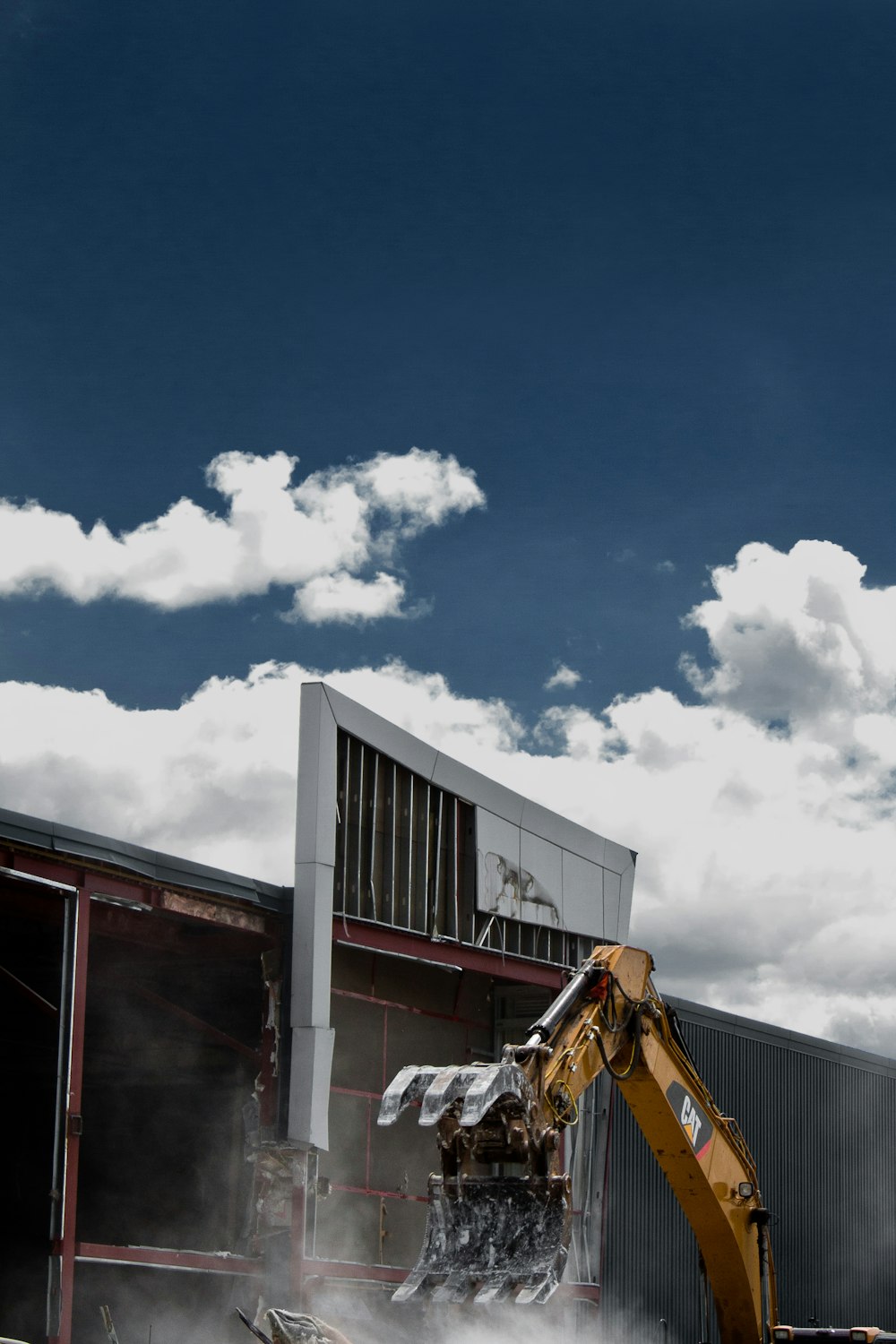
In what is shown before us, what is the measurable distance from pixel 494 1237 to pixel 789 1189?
20318 mm

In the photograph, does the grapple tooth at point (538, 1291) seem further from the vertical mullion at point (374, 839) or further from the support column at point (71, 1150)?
the vertical mullion at point (374, 839)

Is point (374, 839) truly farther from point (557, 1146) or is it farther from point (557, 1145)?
point (557, 1145)

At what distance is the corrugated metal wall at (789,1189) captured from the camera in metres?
25.1

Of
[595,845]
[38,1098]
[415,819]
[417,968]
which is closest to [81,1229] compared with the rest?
[38,1098]

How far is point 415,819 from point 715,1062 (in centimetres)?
908

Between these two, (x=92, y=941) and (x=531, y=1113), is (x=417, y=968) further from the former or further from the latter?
(x=531, y=1113)

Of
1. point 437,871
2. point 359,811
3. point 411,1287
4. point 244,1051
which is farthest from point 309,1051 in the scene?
point 411,1287

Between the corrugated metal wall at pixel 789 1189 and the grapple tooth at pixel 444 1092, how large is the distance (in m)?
15.1

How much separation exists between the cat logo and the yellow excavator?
2 centimetres

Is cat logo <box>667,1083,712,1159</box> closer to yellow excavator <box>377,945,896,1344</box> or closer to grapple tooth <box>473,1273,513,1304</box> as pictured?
→ yellow excavator <box>377,945,896,1344</box>

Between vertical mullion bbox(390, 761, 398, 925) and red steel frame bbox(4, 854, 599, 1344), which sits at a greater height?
vertical mullion bbox(390, 761, 398, 925)

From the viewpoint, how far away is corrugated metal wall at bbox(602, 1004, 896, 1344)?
82.3 feet

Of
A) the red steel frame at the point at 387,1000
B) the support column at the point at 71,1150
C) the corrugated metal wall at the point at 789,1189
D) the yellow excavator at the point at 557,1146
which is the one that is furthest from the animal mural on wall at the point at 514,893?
the support column at the point at 71,1150

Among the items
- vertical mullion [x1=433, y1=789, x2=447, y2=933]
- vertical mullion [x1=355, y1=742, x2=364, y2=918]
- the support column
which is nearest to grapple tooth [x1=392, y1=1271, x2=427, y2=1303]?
the support column
